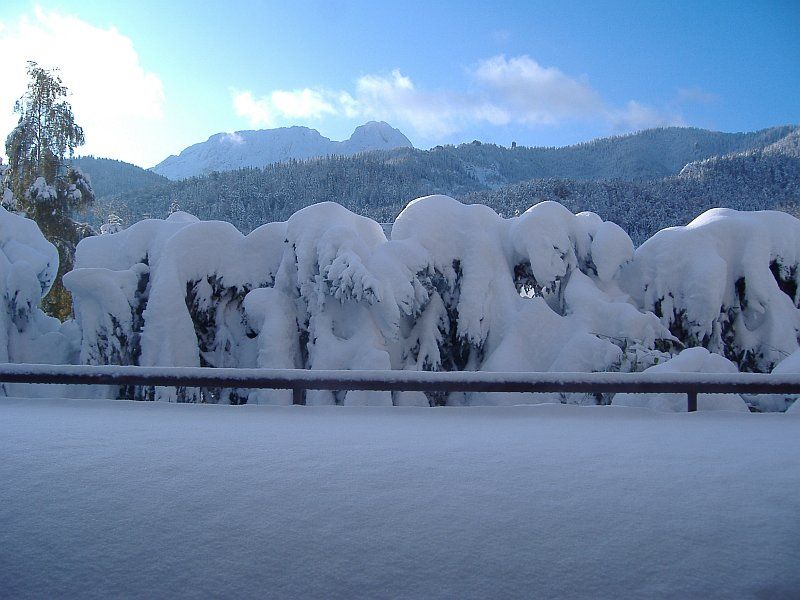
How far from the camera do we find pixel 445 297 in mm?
9648

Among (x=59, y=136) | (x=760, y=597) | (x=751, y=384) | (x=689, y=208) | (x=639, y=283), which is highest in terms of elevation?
(x=689, y=208)

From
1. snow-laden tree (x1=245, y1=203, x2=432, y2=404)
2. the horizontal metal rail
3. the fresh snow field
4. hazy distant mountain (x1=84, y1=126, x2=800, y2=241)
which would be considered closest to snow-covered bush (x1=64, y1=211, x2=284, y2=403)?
snow-laden tree (x1=245, y1=203, x2=432, y2=404)

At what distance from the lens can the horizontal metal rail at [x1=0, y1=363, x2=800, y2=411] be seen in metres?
5.55

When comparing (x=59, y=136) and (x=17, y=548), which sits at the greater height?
(x=59, y=136)

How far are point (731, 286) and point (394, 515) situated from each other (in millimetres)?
8889

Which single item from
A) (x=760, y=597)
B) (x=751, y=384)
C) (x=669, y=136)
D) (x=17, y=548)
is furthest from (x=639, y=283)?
(x=669, y=136)

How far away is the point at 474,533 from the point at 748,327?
9025 mm

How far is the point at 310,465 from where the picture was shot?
3.54m

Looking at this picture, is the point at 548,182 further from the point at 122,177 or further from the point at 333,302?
the point at 333,302

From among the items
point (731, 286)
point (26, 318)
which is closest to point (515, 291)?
point (731, 286)

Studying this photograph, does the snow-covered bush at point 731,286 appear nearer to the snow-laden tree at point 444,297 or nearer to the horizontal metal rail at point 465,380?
the snow-laden tree at point 444,297

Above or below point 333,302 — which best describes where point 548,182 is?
above

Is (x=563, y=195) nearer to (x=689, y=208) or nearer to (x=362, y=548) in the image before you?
(x=689, y=208)

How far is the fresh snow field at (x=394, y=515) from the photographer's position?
2217 millimetres
